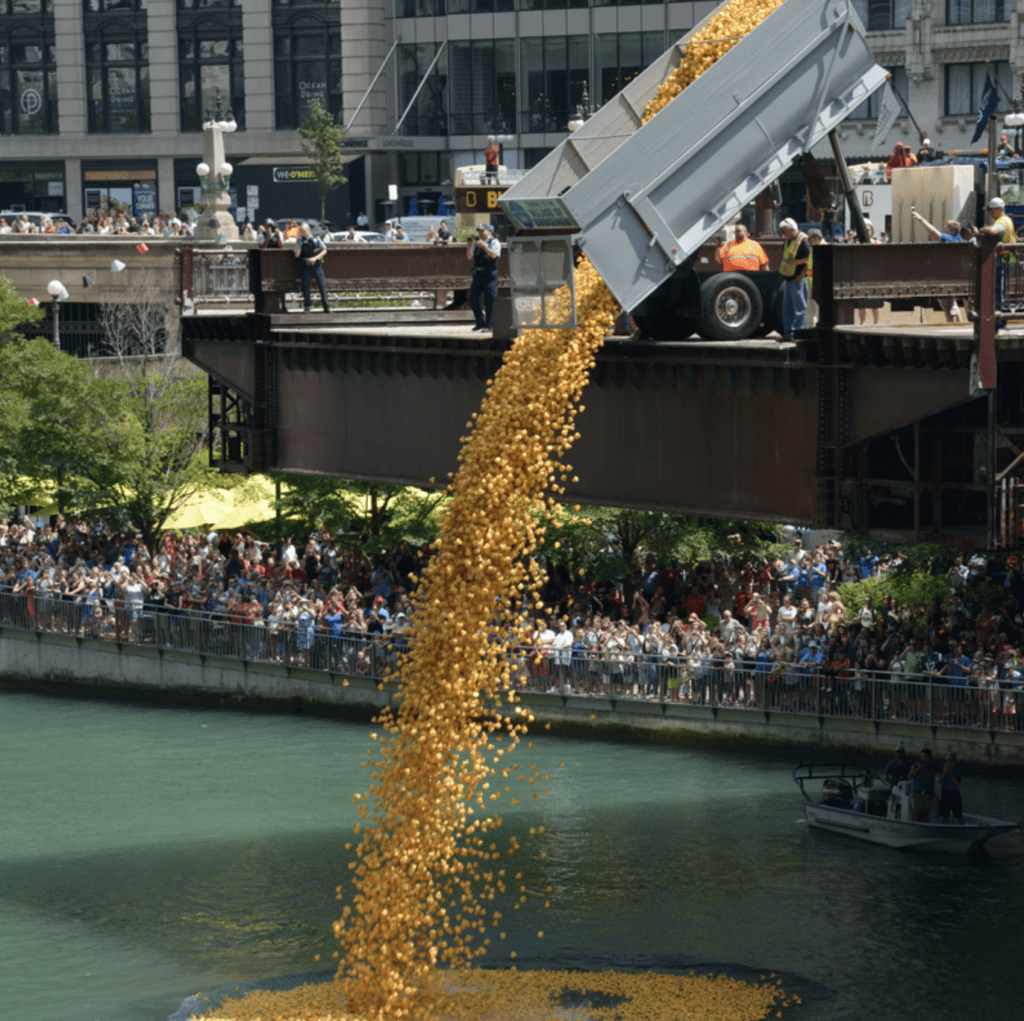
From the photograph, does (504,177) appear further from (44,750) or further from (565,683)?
(44,750)

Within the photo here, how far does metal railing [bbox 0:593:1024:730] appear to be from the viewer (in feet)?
119

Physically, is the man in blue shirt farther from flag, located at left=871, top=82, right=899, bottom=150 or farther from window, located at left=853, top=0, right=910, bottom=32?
window, located at left=853, top=0, right=910, bottom=32

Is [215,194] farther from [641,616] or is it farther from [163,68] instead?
[163,68]

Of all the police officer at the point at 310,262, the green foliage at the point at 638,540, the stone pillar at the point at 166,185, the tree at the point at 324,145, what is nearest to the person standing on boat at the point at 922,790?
the police officer at the point at 310,262

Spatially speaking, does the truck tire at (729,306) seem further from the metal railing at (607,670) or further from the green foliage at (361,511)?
the green foliage at (361,511)

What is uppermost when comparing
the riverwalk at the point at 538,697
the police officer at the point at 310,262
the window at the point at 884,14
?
the window at the point at 884,14

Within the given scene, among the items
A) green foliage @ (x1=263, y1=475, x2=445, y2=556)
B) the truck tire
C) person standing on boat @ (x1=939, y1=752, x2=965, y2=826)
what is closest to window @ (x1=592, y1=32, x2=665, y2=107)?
green foliage @ (x1=263, y1=475, x2=445, y2=556)

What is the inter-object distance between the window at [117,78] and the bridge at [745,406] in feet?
211

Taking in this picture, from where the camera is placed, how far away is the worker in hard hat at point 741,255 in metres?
23.9

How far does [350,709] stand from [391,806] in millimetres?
22276

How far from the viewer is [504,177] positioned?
3912 centimetres

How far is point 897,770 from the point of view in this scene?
33969 mm

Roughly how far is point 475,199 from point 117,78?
6221cm

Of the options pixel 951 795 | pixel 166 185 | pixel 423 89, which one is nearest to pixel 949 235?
pixel 951 795
